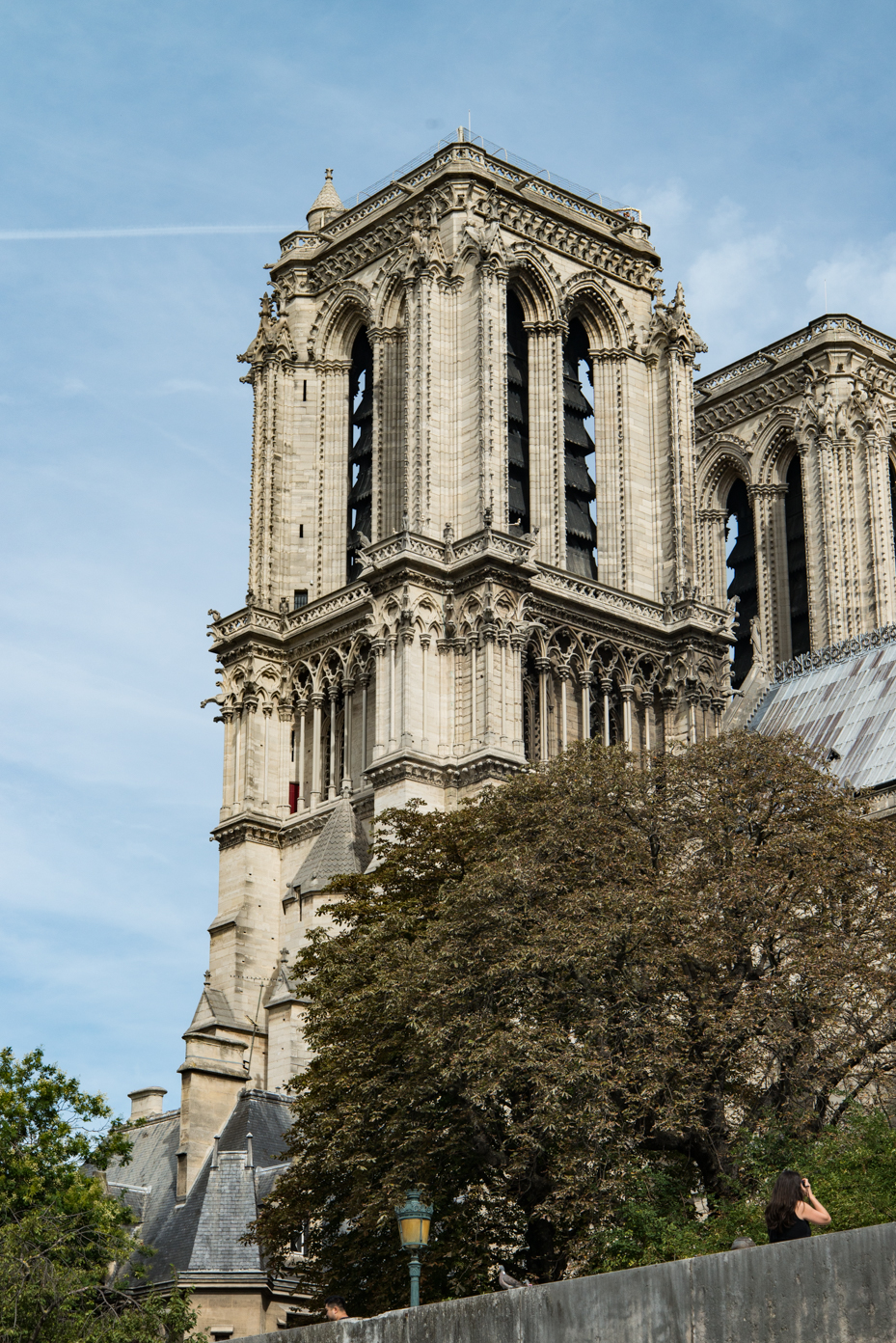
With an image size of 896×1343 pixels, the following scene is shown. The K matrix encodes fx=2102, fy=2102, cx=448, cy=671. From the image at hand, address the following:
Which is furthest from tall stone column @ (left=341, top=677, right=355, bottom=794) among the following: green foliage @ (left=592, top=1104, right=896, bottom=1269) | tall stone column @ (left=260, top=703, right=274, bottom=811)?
green foliage @ (left=592, top=1104, right=896, bottom=1269)

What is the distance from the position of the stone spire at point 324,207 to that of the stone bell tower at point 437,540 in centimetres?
16

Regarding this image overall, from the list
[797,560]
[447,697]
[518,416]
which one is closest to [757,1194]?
[447,697]

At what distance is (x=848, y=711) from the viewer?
205 ft

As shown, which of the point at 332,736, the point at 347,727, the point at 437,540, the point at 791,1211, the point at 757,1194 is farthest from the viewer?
the point at 332,736

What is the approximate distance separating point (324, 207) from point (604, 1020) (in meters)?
44.5

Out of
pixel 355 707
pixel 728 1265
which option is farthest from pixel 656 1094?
pixel 355 707

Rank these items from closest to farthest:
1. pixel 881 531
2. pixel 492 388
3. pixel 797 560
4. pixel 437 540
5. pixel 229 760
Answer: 1. pixel 437 540
2. pixel 492 388
3. pixel 229 760
4. pixel 881 531
5. pixel 797 560

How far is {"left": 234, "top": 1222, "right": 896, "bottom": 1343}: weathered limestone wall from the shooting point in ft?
43.8

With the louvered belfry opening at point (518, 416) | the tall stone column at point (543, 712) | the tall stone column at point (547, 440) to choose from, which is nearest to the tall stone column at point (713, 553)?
the louvered belfry opening at point (518, 416)

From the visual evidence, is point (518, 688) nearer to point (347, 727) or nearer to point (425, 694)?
point (425, 694)

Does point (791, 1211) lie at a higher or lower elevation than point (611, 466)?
lower

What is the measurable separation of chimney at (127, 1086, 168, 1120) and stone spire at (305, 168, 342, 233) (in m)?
27.8

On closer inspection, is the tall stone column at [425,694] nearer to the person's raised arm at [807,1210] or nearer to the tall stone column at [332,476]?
the tall stone column at [332,476]

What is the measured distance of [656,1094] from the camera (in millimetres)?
30016
